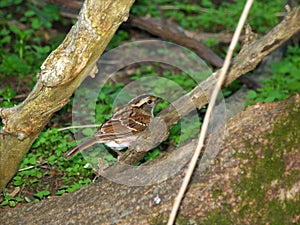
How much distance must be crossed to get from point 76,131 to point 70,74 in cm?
247

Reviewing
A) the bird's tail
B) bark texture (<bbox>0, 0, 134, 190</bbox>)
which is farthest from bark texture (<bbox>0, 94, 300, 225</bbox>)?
the bird's tail

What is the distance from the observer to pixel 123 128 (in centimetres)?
566

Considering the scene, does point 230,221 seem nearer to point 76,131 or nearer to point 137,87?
point 76,131

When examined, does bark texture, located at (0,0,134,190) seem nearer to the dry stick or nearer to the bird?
the bird

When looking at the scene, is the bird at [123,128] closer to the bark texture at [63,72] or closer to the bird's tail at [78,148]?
the bird's tail at [78,148]

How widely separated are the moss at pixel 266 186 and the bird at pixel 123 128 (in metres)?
1.60

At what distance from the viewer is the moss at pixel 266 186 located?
4039mm

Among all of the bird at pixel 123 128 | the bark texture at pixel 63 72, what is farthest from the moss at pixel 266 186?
the bird at pixel 123 128

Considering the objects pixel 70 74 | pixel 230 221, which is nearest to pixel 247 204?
pixel 230 221

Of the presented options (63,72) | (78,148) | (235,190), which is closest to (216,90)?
(235,190)

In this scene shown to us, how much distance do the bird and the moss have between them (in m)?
1.60

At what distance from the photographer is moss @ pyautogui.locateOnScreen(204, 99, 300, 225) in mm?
4039

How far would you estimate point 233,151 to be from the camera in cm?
428

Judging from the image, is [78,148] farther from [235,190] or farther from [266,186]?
[266,186]
